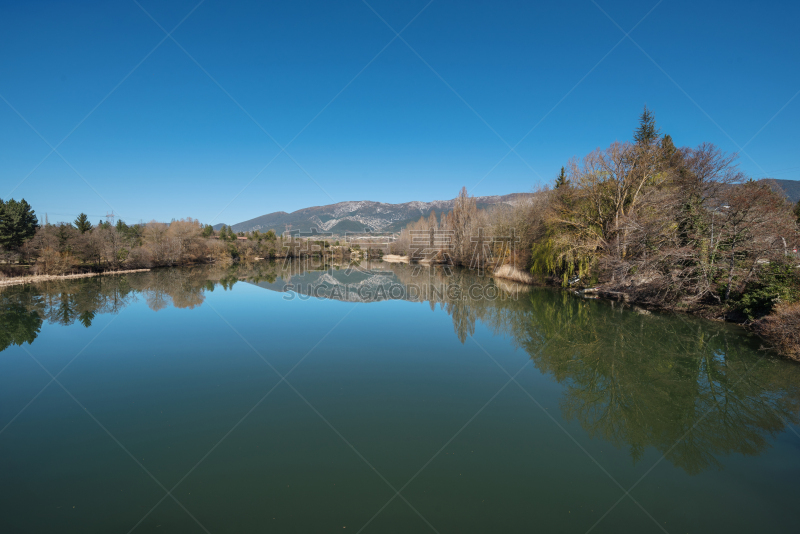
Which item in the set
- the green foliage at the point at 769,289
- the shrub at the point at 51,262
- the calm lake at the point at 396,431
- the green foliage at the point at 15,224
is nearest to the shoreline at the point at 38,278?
the shrub at the point at 51,262

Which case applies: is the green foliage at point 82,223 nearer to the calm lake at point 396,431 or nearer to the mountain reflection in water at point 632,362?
the mountain reflection in water at point 632,362

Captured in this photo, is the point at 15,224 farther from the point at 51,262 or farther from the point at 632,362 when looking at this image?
the point at 632,362

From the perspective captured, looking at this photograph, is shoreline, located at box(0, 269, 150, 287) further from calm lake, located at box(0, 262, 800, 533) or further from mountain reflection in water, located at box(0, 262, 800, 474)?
calm lake, located at box(0, 262, 800, 533)

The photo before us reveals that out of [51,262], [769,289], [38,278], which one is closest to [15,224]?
[51,262]

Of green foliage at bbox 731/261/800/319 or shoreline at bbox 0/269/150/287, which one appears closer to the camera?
green foliage at bbox 731/261/800/319

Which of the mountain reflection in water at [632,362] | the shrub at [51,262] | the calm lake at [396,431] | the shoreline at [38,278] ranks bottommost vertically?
the mountain reflection in water at [632,362]

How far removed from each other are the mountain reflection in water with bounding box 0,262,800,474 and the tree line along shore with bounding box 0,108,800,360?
147 centimetres

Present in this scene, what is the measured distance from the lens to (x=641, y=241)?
18.1 metres

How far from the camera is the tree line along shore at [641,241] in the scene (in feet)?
44.1

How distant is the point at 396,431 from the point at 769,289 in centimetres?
1388

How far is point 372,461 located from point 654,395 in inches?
251

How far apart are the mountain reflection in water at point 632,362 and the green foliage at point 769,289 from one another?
1.11 metres

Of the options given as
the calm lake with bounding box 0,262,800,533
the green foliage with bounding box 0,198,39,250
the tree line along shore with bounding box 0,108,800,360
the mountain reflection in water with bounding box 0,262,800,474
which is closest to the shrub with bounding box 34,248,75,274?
the tree line along shore with bounding box 0,108,800,360

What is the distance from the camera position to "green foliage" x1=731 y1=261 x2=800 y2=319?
39.2 ft
